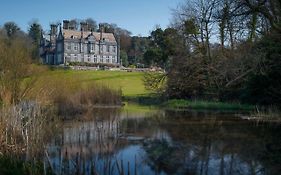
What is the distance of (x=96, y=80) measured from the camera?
52344 mm

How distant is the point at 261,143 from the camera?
532 inches

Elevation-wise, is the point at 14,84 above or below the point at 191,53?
below

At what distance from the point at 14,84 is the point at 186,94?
1999 cm

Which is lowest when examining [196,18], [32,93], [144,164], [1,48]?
[144,164]

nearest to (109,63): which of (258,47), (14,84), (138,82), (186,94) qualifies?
(138,82)

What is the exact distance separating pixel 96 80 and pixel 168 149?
40.6 metres

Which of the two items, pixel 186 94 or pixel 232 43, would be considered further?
pixel 186 94

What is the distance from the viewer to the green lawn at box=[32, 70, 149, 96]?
21.8 meters

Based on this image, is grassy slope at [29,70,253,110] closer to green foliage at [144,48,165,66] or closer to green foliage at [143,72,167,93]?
green foliage at [143,72,167,93]

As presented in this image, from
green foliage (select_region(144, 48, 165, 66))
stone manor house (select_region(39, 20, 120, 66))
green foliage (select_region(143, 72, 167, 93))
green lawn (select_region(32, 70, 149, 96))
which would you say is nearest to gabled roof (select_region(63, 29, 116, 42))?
stone manor house (select_region(39, 20, 120, 66))

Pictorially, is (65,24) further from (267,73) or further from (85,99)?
(267,73)

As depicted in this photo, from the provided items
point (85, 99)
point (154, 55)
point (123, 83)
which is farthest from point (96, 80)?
Result: point (85, 99)

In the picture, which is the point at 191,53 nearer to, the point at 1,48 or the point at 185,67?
the point at 185,67

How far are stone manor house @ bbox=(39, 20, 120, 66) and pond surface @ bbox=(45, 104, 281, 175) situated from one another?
2571 inches
